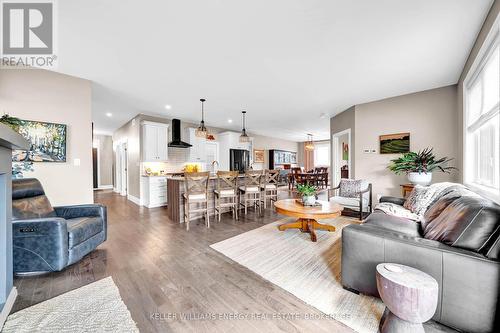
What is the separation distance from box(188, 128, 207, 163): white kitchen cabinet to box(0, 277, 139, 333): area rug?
502 cm

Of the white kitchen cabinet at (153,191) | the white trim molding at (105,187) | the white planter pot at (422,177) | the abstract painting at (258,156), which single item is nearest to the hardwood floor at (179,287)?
the white kitchen cabinet at (153,191)

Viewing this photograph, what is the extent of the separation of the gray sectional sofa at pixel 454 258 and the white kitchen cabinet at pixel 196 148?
18.5ft

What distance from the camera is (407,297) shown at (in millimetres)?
1160

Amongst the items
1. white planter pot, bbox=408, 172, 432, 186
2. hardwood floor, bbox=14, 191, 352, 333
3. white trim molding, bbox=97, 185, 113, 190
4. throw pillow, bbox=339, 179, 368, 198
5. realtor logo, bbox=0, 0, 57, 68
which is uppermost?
realtor logo, bbox=0, 0, 57, 68

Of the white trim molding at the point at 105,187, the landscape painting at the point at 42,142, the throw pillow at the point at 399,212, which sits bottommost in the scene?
the white trim molding at the point at 105,187

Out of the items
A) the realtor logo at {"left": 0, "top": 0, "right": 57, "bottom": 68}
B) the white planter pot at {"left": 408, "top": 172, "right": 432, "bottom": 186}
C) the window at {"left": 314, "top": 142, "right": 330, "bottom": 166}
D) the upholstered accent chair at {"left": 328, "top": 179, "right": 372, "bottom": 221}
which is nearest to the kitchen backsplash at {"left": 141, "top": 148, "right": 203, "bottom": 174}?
the realtor logo at {"left": 0, "top": 0, "right": 57, "bottom": 68}

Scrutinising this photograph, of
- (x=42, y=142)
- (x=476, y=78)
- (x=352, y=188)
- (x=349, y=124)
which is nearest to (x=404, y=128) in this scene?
(x=349, y=124)

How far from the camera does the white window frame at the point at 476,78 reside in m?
1.89

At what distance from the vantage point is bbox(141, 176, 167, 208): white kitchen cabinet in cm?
525

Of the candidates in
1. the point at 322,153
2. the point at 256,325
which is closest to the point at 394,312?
the point at 256,325

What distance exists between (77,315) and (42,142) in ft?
9.45

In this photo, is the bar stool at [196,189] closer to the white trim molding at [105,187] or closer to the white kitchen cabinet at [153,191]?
the white kitchen cabinet at [153,191]

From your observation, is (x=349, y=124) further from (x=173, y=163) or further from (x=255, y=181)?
(x=173, y=163)

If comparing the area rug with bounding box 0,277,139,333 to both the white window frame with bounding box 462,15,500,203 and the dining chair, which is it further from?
the dining chair
